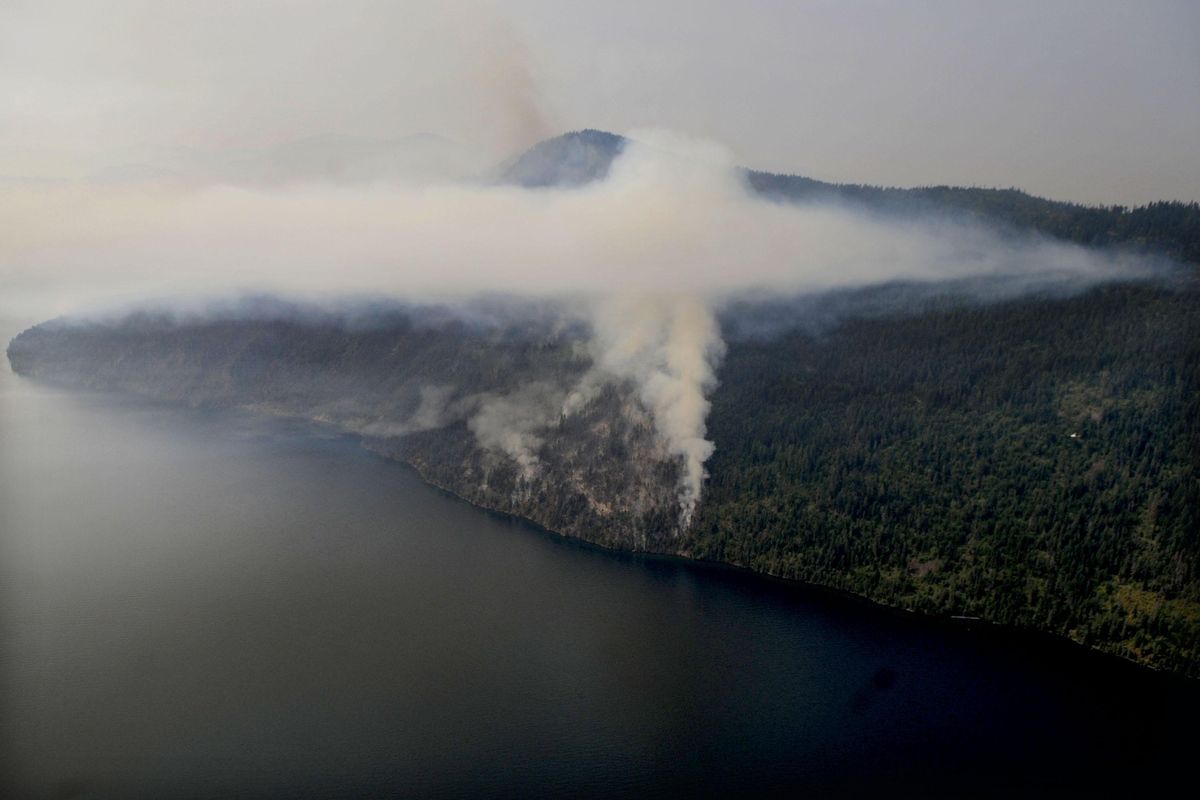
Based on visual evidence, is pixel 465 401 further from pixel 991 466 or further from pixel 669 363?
pixel 991 466

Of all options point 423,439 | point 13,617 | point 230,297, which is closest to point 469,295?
point 423,439

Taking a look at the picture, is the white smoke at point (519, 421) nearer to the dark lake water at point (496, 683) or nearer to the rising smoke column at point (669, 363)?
the rising smoke column at point (669, 363)

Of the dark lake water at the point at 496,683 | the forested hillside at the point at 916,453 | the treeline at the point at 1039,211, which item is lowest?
the dark lake water at the point at 496,683

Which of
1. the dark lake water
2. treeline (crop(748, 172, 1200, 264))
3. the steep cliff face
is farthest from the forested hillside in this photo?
treeline (crop(748, 172, 1200, 264))

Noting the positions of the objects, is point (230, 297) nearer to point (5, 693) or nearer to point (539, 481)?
point (539, 481)

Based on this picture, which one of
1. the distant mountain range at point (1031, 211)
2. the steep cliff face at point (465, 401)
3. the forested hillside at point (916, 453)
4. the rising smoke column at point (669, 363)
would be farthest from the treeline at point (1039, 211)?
the steep cliff face at point (465, 401)

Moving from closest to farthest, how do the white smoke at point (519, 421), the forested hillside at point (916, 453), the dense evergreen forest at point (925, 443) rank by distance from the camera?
the forested hillside at point (916, 453) → the dense evergreen forest at point (925, 443) → the white smoke at point (519, 421)

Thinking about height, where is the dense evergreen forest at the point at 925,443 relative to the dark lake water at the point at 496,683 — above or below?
above
